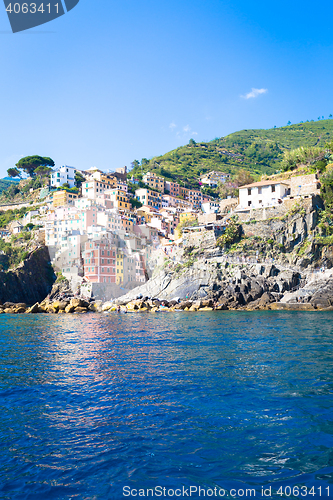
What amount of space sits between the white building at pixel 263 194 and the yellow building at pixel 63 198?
48.9 m

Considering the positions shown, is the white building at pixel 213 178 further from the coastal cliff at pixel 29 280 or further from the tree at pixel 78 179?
the coastal cliff at pixel 29 280

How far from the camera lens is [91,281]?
67062 mm

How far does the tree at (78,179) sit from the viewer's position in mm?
112700

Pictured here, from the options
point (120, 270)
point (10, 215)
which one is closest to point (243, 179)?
point (120, 270)

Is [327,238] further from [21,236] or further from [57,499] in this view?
[21,236]

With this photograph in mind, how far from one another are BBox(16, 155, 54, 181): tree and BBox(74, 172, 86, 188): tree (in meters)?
14.8

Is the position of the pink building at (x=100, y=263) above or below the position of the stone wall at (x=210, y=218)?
below

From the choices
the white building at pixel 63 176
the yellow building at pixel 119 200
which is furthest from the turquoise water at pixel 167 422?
the white building at pixel 63 176

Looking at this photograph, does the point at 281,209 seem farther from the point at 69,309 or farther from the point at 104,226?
the point at 104,226

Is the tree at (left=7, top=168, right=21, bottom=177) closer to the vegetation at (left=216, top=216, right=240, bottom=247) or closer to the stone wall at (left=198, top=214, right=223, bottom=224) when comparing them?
the stone wall at (left=198, top=214, right=223, bottom=224)

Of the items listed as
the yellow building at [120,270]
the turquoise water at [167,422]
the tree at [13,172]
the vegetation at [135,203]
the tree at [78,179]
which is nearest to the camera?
the turquoise water at [167,422]

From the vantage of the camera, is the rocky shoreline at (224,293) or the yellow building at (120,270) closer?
the rocky shoreline at (224,293)

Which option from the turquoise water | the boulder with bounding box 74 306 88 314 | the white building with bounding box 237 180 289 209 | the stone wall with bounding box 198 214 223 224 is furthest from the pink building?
the turquoise water

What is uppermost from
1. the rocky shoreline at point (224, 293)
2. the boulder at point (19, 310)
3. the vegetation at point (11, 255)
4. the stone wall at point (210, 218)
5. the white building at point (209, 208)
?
the white building at point (209, 208)
